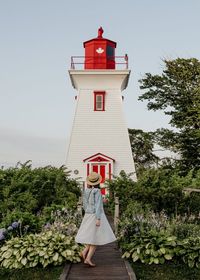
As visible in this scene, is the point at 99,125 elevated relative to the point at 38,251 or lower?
elevated

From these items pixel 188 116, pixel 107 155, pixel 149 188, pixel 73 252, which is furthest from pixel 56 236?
pixel 188 116

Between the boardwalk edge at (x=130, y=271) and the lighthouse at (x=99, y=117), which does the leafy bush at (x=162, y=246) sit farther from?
the lighthouse at (x=99, y=117)

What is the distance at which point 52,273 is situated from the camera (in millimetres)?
8008

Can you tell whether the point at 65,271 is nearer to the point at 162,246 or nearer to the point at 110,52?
the point at 162,246

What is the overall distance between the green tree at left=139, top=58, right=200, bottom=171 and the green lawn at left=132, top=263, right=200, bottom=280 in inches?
845

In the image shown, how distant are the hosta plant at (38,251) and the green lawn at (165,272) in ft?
4.77

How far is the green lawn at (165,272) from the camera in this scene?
25.9 ft

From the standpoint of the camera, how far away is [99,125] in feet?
85.7

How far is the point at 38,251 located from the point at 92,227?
1.29 m

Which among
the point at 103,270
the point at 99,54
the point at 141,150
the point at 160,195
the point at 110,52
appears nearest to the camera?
the point at 103,270

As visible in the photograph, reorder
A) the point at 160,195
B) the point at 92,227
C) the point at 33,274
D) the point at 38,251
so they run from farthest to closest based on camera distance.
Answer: the point at 160,195, the point at 38,251, the point at 92,227, the point at 33,274

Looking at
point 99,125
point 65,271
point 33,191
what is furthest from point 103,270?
point 99,125

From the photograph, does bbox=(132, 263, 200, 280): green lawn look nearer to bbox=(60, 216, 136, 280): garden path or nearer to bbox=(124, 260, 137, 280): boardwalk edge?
bbox=(124, 260, 137, 280): boardwalk edge

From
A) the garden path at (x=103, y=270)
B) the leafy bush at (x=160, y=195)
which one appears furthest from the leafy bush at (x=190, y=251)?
the leafy bush at (x=160, y=195)
